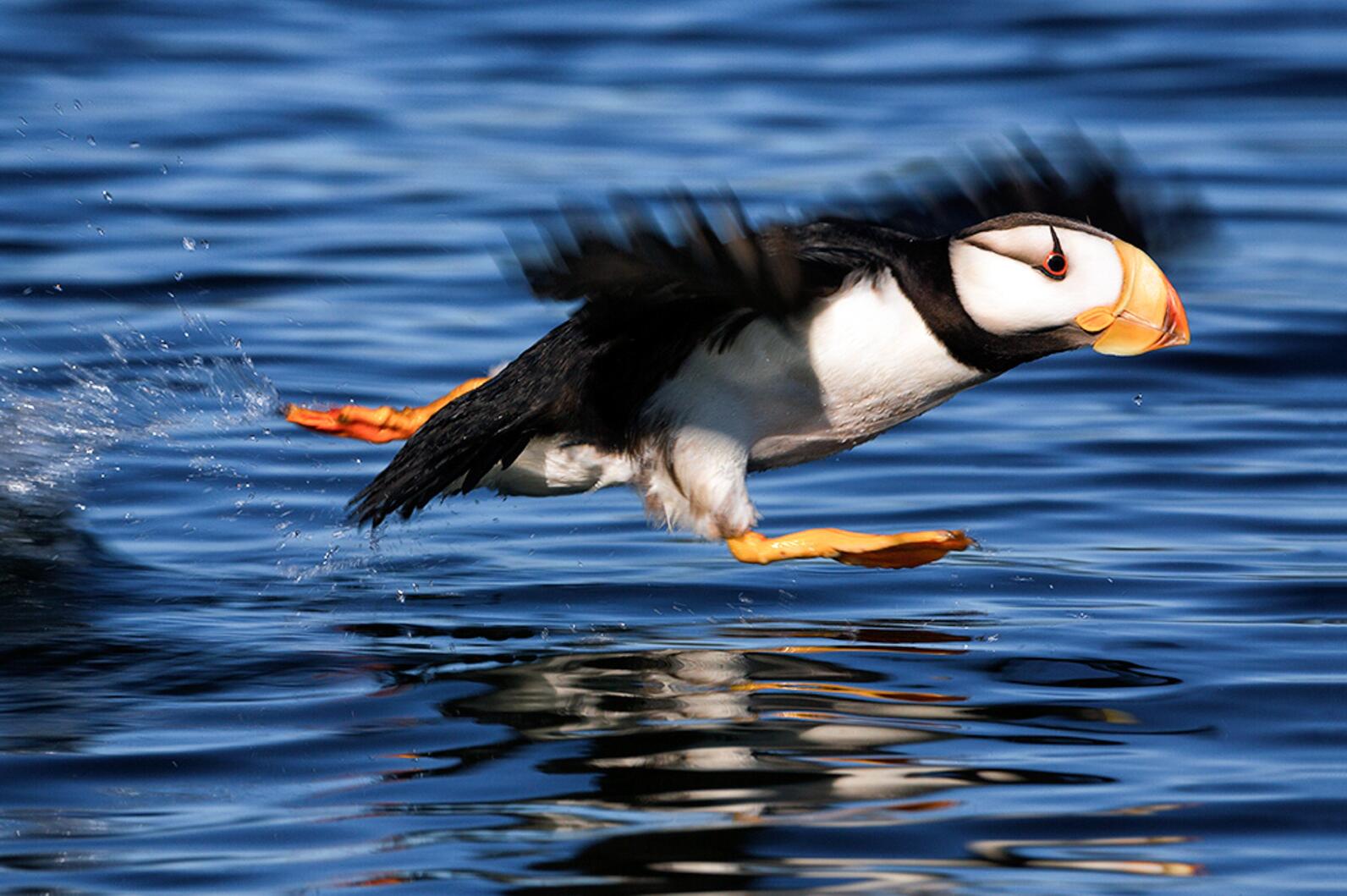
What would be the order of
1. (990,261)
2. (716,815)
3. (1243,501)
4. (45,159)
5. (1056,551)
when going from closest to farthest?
(716,815), (990,261), (1056,551), (1243,501), (45,159)

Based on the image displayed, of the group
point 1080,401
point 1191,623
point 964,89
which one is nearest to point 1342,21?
point 964,89

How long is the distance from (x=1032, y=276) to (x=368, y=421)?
202cm

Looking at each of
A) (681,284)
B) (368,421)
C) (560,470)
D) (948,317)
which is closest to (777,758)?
(681,284)

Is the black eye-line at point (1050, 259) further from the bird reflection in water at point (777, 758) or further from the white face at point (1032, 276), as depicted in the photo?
the bird reflection in water at point (777, 758)

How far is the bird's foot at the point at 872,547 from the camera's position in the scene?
236 inches

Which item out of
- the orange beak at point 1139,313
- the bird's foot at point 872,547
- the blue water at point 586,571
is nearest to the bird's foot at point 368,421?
the blue water at point 586,571

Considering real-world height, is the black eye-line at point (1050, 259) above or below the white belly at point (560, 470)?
above

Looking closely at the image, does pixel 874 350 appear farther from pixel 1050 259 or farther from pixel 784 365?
pixel 1050 259

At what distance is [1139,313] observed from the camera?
18.9ft

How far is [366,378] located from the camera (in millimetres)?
9289

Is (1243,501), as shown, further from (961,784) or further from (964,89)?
(964,89)

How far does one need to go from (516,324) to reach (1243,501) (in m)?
3.67

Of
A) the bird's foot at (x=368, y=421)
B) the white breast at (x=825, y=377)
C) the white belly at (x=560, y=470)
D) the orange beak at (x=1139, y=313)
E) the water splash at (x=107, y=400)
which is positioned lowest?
the water splash at (x=107, y=400)

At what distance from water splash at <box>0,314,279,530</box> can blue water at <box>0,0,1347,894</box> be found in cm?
3
